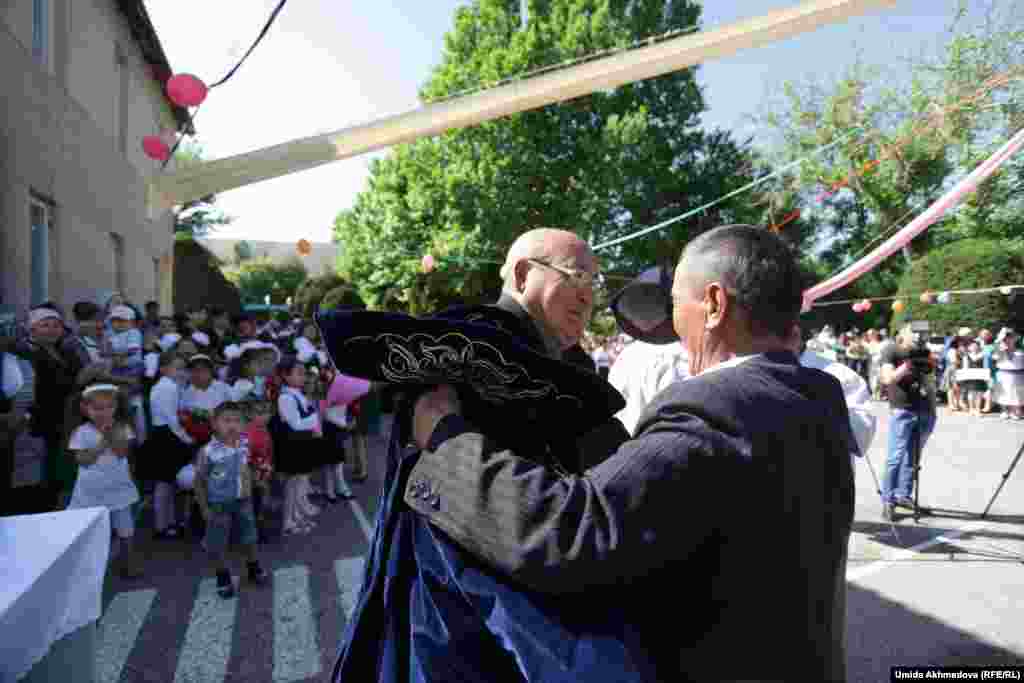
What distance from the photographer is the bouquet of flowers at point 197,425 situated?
550 centimetres

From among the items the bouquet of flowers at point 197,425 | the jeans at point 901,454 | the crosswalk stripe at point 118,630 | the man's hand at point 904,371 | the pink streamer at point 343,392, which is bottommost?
the crosswalk stripe at point 118,630

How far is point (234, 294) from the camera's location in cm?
2764

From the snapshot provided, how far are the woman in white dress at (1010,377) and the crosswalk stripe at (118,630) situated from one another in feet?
47.9

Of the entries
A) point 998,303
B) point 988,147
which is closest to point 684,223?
point 998,303

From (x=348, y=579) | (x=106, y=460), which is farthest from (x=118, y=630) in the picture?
(x=348, y=579)

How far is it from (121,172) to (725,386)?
14.1 metres

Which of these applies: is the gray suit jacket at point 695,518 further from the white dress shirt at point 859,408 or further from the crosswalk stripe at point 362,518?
the crosswalk stripe at point 362,518

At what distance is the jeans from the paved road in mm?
311

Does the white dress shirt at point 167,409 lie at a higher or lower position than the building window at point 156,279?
lower

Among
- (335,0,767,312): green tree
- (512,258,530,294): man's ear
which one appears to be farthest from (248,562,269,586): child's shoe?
(335,0,767,312): green tree

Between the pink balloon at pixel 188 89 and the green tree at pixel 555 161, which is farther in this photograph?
the green tree at pixel 555 161

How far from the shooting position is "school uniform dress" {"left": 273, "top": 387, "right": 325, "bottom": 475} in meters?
5.85

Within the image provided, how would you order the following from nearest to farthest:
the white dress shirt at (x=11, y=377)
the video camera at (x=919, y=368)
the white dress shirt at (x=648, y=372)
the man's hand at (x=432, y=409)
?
1. the man's hand at (x=432, y=409)
2. the white dress shirt at (x=648, y=372)
3. the white dress shirt at (x=11, y=377)
4. the video camera at (x=919, y=368)

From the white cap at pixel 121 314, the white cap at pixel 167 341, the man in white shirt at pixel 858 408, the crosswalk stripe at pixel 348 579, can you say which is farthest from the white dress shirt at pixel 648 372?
the white cap at pixel 121 314
